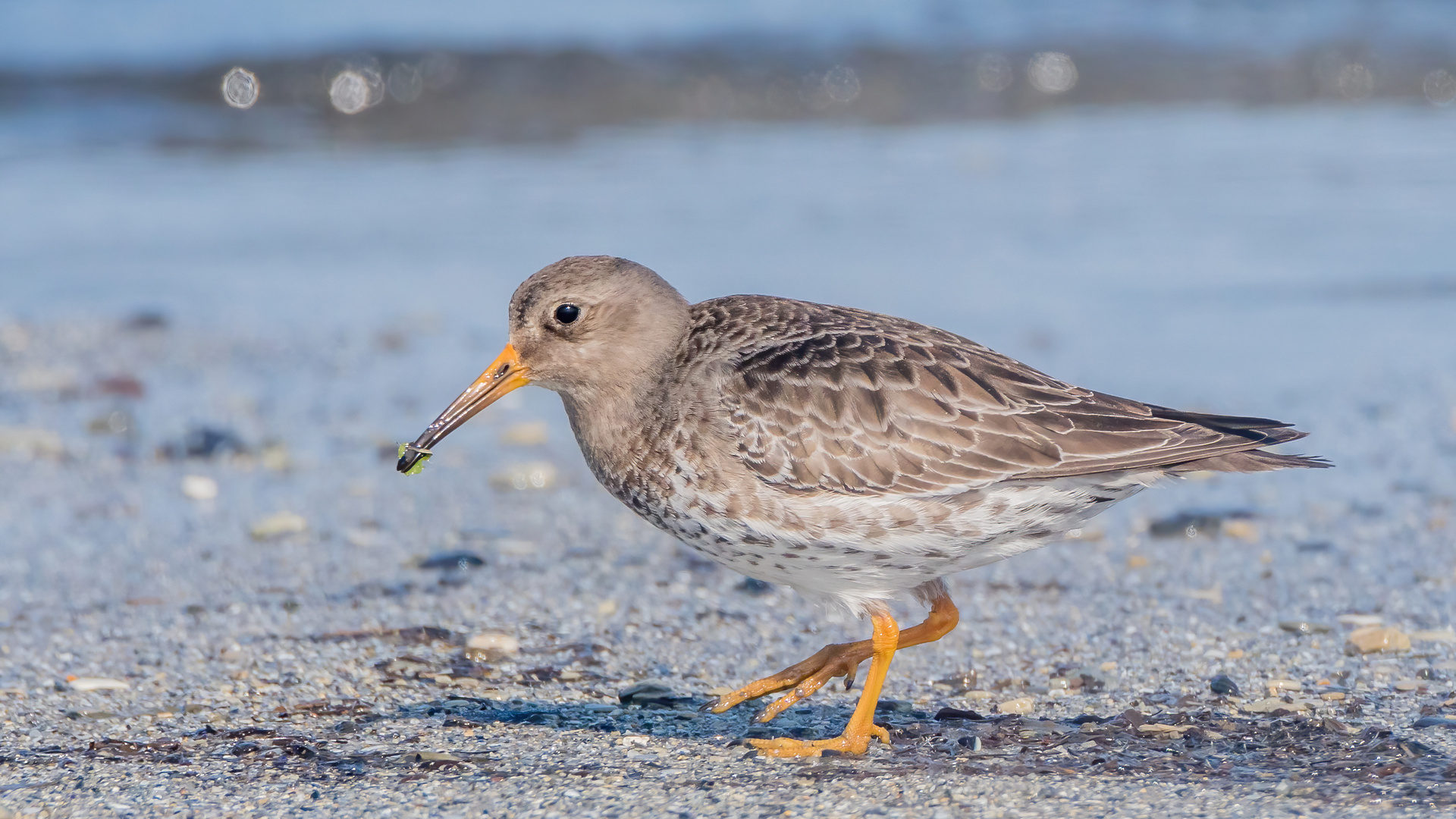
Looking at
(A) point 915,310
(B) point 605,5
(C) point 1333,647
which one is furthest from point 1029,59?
(C) point 1333,647

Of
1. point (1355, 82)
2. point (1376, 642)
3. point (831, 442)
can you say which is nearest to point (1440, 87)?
point (1355, 82)

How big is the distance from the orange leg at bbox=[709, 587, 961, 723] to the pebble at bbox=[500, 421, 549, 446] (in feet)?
10.2

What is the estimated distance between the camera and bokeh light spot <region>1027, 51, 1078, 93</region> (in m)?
18.2

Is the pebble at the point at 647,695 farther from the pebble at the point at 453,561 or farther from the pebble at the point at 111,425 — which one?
the pebble at the point at 111,425

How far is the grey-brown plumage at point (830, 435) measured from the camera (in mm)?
4773

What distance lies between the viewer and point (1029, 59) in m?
18.8

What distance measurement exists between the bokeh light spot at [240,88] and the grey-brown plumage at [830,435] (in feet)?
44.7

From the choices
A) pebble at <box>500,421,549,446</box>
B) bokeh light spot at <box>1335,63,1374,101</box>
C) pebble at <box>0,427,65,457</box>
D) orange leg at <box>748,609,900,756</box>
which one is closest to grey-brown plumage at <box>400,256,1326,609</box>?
orange leg at <box>748,609,900,756</box>

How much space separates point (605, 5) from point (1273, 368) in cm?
1393

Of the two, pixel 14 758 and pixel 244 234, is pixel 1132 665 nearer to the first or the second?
pixel 14 758

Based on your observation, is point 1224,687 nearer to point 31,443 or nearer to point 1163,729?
point 1163,729

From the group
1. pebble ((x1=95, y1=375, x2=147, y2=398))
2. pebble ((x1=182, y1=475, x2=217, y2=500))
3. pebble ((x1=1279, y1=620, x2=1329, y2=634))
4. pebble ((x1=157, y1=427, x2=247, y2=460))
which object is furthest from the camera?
pebble ((x1=95, y1=375, x2=147, y2=398))

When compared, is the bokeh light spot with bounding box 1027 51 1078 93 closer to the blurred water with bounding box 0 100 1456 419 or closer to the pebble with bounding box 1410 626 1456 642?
the blurred water with bounding box 0 100 1456 419

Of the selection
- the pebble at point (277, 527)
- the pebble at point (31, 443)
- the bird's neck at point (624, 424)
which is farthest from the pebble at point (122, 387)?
the bird's neck at point (624, 424)
